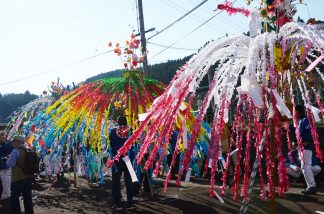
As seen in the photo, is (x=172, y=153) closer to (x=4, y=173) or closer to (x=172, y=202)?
(x=172, y=202)

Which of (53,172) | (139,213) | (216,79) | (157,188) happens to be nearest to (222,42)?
(216,79)

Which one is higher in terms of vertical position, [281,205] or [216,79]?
[216,79]

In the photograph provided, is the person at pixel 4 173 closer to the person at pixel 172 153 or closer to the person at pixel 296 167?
the person at pixel 172 153

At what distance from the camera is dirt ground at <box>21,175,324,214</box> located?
A: 6.64m

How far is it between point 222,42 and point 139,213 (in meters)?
5.15

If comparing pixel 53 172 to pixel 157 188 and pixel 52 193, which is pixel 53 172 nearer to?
pixel 52 193

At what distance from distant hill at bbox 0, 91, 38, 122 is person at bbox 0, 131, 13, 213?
45.1m

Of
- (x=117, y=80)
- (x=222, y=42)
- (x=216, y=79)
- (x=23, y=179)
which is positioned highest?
(x=117, y=80)

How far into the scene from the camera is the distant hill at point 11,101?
5297cm

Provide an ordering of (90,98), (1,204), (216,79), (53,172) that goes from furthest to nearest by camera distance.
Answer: (53,172) < (1,204) < (90,98) < (216,79)

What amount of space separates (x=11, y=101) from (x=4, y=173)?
1890 inches

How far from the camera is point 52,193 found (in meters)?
11.0

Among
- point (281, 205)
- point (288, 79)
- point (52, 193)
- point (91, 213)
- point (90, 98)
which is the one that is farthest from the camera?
point (52, 193)

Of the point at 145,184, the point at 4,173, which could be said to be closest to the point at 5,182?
the point at 4,173
